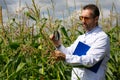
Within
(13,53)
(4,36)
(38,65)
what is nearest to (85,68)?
(38,65)

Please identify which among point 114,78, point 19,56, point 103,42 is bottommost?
point 114,78

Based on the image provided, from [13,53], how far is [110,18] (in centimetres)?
184

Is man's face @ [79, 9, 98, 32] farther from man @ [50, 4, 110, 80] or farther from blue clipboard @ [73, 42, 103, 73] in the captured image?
blue clipboard @ [73, 42, 103, 73]

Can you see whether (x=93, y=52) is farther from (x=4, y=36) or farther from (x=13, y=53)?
(x=4, y=36)

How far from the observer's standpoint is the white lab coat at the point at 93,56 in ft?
12.5

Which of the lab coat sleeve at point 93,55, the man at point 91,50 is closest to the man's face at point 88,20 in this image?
the man at point 91,50

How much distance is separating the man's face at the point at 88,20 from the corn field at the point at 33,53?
0.63 metres

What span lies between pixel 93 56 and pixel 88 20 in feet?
1.15

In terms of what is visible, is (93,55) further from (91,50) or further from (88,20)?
(88,20)

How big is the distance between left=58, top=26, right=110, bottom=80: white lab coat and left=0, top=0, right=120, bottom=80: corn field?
56cm

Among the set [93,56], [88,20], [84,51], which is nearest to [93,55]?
[93,56]

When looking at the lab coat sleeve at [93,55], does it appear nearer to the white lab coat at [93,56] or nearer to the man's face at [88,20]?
the white lab coat at [93,56]

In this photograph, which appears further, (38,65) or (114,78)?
(114,78)

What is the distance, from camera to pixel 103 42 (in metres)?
3.95
